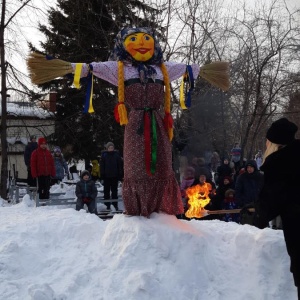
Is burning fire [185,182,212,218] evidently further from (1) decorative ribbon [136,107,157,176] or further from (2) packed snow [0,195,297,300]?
(1) decorative ribbon [136,107,157,176]

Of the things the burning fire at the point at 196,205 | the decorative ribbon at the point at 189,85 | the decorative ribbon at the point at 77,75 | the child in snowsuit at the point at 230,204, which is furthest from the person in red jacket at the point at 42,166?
the decorative ribbon at the point at 77,75

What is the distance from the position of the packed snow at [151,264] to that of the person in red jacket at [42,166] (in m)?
5.20

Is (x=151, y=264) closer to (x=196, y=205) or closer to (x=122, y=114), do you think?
(x=196, y=205)

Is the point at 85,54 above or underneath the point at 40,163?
above

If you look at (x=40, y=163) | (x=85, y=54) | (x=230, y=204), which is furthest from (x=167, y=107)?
(x=85, y=54)

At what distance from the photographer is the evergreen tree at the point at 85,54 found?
1322 centimetres

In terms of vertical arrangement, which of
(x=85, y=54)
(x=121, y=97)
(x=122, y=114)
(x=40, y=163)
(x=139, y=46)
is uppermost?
(x=85, y=54)

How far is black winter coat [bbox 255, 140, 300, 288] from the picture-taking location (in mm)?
3756

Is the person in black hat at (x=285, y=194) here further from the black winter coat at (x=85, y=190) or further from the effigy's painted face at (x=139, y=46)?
the black winter coat at (x=85, y=190)

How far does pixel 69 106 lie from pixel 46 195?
21.3 ft

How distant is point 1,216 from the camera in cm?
741

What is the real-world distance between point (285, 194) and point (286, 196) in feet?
0.06

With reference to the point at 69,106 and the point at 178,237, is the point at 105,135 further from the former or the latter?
the point at 178,237

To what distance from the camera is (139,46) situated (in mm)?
5160
